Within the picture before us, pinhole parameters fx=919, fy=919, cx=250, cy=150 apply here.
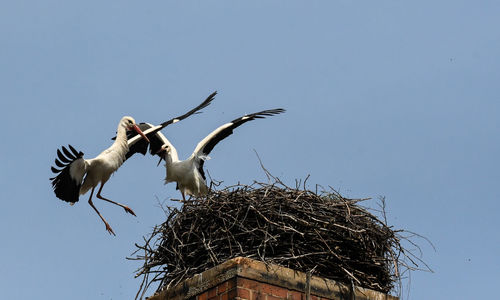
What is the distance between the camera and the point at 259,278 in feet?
21.6

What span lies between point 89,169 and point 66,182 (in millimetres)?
378

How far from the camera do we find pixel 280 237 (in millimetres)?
7336

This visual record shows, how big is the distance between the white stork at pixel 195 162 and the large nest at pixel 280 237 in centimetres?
316

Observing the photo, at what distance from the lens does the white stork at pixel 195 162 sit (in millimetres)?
11312

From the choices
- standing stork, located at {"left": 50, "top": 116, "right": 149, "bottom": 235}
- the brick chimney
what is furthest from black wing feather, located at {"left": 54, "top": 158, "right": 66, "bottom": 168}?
the brick chimney

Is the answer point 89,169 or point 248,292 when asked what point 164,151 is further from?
point 248,292

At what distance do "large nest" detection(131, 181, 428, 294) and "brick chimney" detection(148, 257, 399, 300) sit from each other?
0.15 metres

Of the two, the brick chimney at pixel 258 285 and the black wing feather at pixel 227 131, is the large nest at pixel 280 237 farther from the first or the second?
the black wing feather at pixel 227 131

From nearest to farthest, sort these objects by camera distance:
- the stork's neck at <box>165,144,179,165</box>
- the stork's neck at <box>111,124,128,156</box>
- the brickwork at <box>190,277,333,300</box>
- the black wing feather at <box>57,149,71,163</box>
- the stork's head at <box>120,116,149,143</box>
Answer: the brickwork at <box>190,277,333,300</box> → the black wing feather at <box>57,149,71,163</box> → the stork's neck at <box>111,124,128,156</box> → the stork's head at <box>120,116,149,143</box> → the stork's neck at <box>165,144,179,165</box>

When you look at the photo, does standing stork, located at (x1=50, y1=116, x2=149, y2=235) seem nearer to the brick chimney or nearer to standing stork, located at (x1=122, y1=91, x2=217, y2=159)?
standing stork, located at (x1=122, y1=91, x2=217, y2=159)

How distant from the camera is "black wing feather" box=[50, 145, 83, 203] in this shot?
979 centimetres

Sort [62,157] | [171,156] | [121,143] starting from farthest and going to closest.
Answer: [171,156]
[121,143]
[62,157]

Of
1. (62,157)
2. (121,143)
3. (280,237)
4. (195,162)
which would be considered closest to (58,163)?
(62,157)

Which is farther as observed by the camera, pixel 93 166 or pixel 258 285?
pixel 93 166
